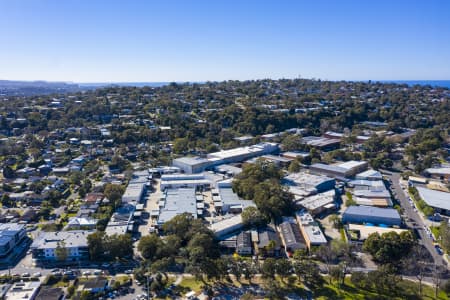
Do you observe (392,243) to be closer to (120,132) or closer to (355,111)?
(120,132)

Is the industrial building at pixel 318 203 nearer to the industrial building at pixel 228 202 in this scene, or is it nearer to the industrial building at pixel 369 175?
the industrial building at pixel 228 202

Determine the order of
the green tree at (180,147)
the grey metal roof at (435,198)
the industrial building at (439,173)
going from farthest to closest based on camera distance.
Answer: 1. the green tree at (180,147)
2. the industrial building at (439,173)
3. the grey metal roof at (435,198)

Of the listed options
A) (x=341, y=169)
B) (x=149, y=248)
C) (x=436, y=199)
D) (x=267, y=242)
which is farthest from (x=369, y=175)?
(x=149, y=248)

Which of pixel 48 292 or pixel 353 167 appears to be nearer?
pixel 48 292

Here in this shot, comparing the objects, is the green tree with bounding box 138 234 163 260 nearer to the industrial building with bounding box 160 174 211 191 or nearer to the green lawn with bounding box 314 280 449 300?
the green lawn with bounding box 314 280 449 300

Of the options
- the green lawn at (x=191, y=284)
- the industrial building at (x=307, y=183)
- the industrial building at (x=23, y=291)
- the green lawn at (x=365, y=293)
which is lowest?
the green lawn at (x=191, y=284)

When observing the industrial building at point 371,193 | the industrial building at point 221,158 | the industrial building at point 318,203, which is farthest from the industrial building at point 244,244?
the industrial building at point 221,158

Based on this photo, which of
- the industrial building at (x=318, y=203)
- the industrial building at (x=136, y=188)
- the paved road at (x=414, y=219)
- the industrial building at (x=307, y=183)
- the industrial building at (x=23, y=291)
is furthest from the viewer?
the industrial building at (x=307, y=183)

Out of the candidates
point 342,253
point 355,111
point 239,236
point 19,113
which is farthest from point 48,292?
point 355,111
